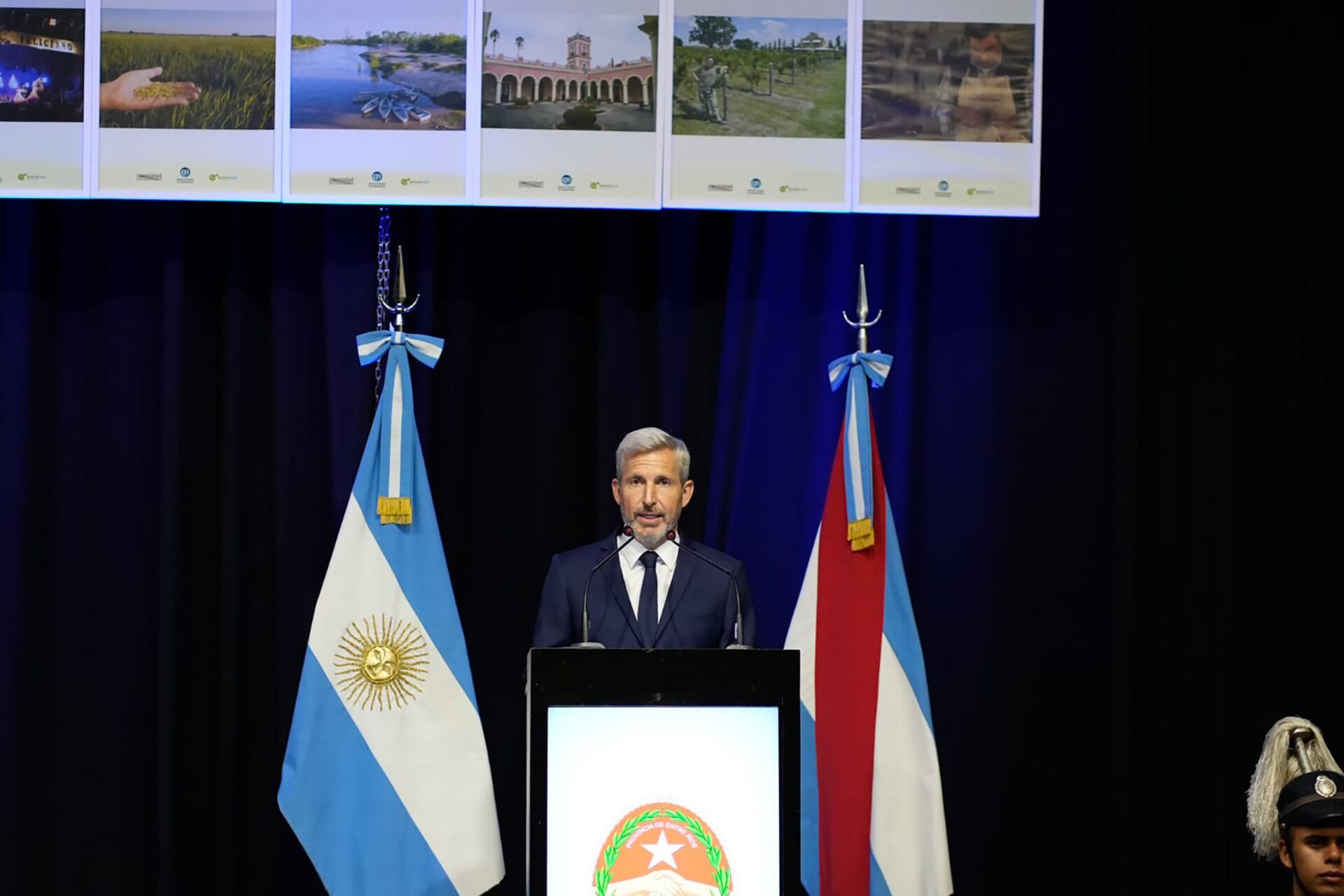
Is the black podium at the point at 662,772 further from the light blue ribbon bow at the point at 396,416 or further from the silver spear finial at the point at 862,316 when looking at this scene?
the silver spear finial at the point at 862,316

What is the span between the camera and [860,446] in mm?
4223

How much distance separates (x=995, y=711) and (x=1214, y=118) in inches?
76.9

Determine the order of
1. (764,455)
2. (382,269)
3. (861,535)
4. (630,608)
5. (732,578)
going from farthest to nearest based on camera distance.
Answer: (764,455), (382,269), (861,535), (630,608), (732,578)

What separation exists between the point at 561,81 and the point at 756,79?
1.84ft

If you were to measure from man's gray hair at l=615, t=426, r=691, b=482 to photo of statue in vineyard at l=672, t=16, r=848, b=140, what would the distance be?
980mm

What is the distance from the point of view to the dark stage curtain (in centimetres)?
454

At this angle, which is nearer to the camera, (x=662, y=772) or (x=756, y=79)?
(x=662, y=772)

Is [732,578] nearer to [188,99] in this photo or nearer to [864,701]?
[864,701]

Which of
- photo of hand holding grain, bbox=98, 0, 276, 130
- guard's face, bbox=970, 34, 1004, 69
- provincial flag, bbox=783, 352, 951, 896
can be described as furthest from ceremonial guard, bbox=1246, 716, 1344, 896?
photo of hand holding grain, bbox=98, 0, 276, 130

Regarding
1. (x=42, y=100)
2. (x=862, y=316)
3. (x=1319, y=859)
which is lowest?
(x=1319, y=859)

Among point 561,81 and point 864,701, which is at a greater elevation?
point 561,81

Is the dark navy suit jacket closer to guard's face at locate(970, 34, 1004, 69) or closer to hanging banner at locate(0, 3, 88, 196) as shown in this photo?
guard's face at locate(970, 34, 1004, 69)

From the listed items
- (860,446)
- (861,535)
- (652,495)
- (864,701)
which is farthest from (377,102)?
(864,701)

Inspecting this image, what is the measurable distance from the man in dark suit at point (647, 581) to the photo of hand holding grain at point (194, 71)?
1.53m
